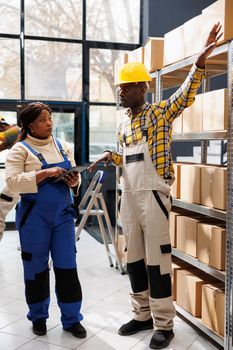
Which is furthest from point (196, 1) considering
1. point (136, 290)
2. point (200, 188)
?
point (136, 290)

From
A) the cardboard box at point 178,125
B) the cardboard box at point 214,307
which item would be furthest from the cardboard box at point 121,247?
the cardboard box at point 214,307

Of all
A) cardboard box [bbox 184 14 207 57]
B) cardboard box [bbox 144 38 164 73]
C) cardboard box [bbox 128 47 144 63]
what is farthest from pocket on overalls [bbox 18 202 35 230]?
cardboard box [bbox 128 47 144 63]

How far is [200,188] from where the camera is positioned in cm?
323

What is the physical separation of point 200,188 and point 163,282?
707mm

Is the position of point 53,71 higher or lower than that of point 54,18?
lower

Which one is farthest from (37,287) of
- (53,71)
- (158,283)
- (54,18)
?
(54,18)

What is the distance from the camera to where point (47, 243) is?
3141 millimetres

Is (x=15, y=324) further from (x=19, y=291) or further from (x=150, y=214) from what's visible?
(x=150, y=214)

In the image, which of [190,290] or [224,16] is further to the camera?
[190,290]

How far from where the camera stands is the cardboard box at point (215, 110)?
2855 mm

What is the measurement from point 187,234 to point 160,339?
2.59 feet

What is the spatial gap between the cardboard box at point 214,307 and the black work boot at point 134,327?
1.36ft

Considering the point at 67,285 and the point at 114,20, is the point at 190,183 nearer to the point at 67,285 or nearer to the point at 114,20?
the point at 67,285

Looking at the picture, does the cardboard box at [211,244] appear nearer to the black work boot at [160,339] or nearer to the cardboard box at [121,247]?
the black work boot at [160,339]
